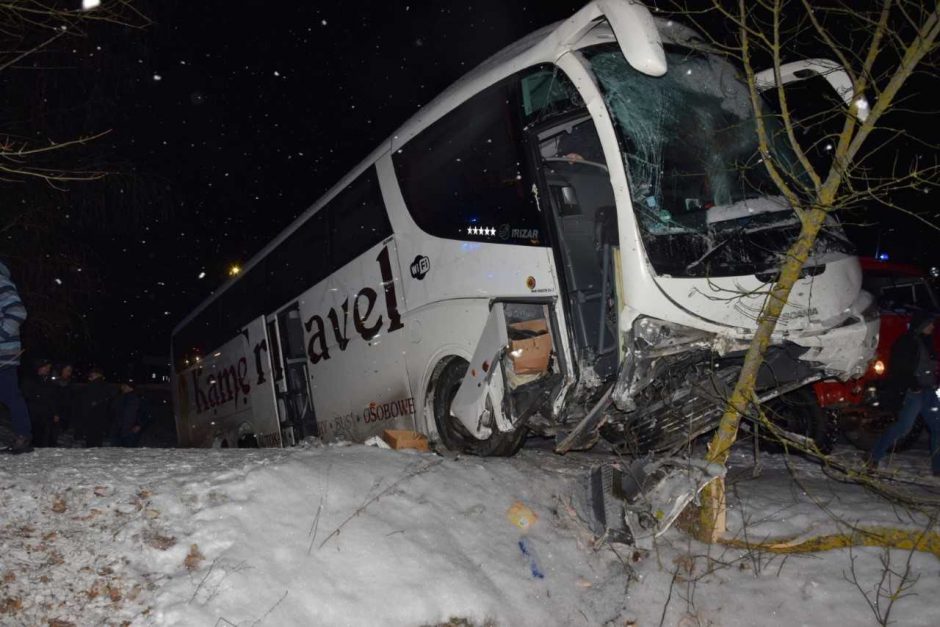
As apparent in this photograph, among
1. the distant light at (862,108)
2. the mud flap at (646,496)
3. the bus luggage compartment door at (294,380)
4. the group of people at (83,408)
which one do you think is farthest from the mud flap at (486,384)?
the group of people at (83,408)

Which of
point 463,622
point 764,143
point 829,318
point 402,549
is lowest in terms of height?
Answer: point 463,622

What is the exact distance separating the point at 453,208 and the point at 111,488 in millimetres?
3356

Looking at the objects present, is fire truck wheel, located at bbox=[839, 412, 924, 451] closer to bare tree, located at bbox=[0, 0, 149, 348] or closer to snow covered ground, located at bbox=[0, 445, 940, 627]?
snow covered ground, located at bbox=[0, 445, 940, 627]

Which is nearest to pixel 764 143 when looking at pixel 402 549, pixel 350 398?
pixel 402 549

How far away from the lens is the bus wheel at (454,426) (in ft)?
20.2

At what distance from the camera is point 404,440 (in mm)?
6188

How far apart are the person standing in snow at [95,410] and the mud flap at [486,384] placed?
914 centimetres

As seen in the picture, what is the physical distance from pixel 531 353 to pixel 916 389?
4.17m

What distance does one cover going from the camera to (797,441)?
464 centimetres

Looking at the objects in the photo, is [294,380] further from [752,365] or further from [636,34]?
[636,34]

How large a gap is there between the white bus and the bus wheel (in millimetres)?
17

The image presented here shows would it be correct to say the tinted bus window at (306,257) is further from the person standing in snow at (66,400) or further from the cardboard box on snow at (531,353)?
the person standing in snow at (66,400)

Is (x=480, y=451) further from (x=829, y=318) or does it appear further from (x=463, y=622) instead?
(x=829, y=318)

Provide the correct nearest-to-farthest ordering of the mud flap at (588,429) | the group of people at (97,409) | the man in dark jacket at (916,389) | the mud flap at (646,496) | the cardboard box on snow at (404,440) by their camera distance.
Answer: the mud flap at (646,496)
the mud flap at (588,429)
the cardboard box on snow at (404,440)
the man in dark jacket at (916,389)
the group of people at (97,409)
